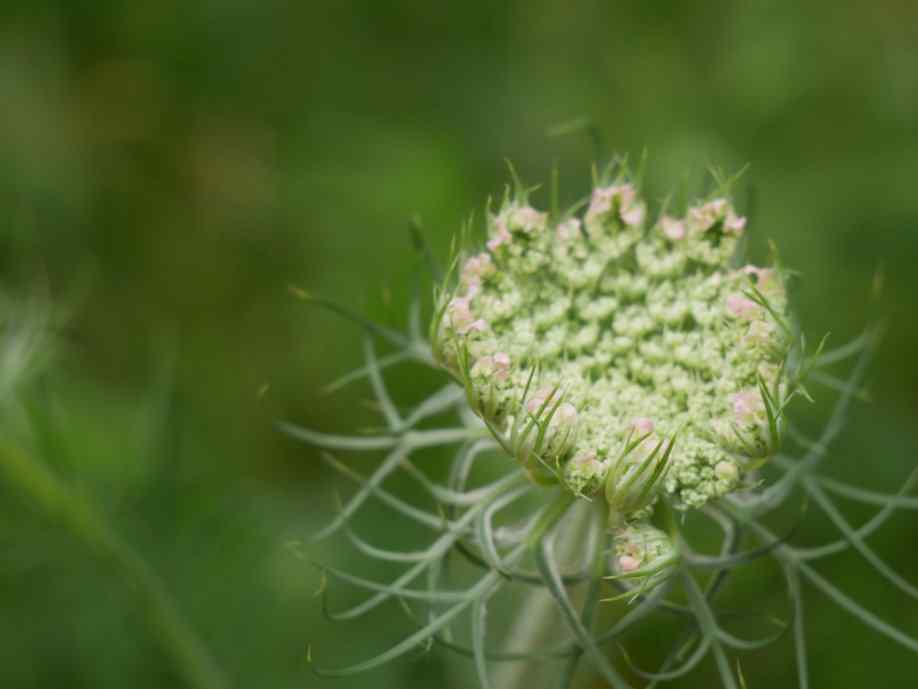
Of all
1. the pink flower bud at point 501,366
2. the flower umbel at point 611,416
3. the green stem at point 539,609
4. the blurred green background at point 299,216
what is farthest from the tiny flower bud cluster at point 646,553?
the blurred green background at point 299,216

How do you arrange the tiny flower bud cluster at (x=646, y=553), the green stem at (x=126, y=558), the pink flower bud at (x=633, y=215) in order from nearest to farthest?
1. the tiny flower bud cluster at (x=646, y=553)
2. the pink flower bud at (x=633, y=215)
3. the green stem at (x=126, y=558)

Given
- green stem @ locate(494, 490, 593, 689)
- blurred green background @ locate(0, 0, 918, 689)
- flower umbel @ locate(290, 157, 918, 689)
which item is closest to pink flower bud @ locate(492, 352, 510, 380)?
flower umbel @ locate(290, 157, 918, 689)

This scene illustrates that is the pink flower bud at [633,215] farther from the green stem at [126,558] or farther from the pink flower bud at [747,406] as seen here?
the green stem at [126,558]

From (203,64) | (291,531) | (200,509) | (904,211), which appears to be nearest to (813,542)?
(904,211)

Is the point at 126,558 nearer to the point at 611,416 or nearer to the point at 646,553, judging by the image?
the point at 611,416

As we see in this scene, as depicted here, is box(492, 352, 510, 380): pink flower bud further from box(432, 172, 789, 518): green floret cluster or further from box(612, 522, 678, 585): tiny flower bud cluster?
box(612, 522, 678, 585): tiny flower bud cluster

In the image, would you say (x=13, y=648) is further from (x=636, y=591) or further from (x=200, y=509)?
(x=636, y=591)

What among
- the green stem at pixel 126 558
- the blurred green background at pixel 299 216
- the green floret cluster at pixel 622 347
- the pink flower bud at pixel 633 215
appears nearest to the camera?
the green floret cluster at pixel 622 347
